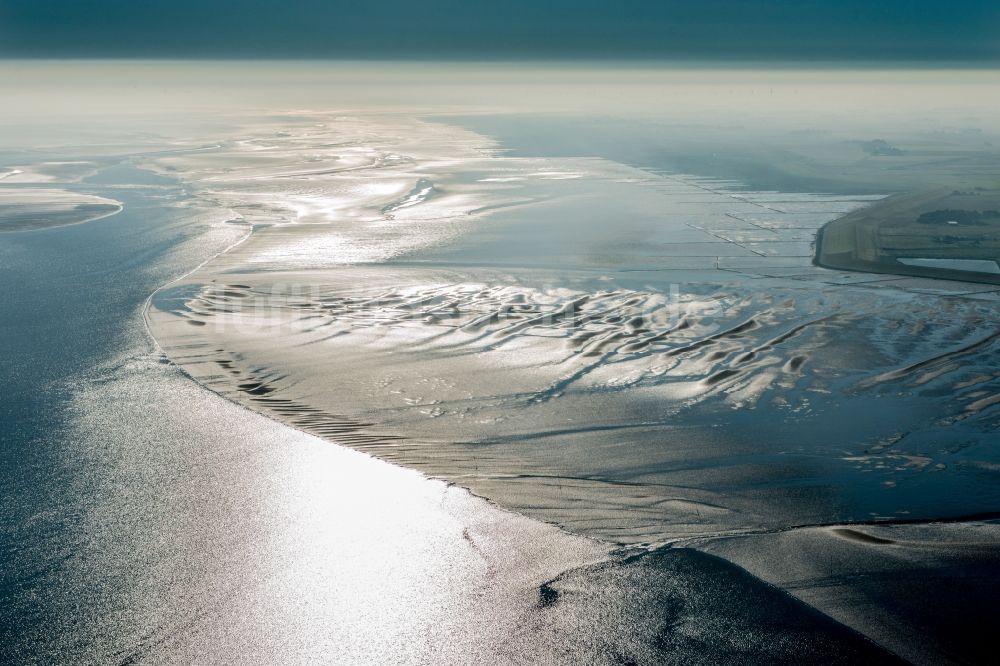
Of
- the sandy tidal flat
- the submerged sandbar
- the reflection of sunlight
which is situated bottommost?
the reflection of sunlight

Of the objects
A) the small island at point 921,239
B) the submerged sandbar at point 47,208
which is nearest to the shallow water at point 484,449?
the small island at point 921,239

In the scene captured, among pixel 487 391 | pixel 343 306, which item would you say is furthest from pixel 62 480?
pixel 343 306

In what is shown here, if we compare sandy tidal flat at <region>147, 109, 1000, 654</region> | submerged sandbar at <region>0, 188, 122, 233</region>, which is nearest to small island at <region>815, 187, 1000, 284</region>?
sandy tidal flat at <region>147, 109, 1000, 654</region>

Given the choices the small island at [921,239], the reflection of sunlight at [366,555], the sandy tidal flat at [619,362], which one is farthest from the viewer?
the small island at [921,239]

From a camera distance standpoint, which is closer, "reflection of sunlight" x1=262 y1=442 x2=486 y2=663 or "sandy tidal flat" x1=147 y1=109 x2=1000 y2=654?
"reflection of sunlight" x1=262 y1=442 x2=486 y2=663

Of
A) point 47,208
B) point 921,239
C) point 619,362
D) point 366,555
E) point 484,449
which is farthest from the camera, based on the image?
point 47,208

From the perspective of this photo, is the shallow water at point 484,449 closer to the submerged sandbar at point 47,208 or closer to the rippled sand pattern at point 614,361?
the rippled sand pattern at point 614,361

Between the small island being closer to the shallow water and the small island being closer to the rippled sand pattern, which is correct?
the rippled sand pattern

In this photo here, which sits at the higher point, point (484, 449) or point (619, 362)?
point (619, 362)

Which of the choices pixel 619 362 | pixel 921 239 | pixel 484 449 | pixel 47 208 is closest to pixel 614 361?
pixel 619 362

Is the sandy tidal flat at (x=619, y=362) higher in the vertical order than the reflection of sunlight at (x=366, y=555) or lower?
higher

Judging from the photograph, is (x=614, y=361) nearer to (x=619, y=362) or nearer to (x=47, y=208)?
(x=619, y=362)

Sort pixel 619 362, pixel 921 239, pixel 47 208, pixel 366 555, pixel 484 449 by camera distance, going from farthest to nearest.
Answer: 1. pixel 47 208
2. pixel 921 239
3. pixel 619 362
4. pixel 484 449
5. pixel 366 555
